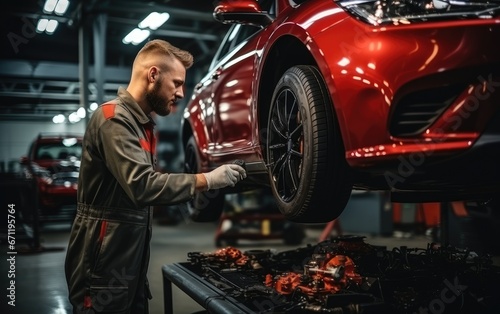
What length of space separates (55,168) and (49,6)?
9.76ft

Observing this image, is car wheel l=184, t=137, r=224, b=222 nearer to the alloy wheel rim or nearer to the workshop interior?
the workshop interior

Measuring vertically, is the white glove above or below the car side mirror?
below

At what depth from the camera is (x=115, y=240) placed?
5.40 ft

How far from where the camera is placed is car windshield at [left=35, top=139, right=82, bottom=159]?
7.82 meters

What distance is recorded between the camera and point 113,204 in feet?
5.49

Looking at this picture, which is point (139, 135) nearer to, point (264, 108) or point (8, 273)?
point (264, 108)

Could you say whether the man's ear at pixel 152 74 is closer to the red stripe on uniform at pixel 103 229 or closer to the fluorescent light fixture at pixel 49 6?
the red stripe on uniform at pixel 103 229

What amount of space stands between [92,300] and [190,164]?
184 centimetres

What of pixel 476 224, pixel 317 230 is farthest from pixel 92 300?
pixel 317 230

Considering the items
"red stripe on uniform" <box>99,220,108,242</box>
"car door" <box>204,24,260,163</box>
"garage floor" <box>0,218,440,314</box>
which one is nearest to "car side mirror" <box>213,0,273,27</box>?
"car door" <box>204,24,260,163</box>

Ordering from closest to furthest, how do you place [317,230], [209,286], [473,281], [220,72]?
[473,281] < [209,286] < [220,72] < [317,230]

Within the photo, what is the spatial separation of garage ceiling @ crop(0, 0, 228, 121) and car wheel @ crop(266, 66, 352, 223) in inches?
207

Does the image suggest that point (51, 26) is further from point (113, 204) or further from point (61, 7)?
point (113, 204)

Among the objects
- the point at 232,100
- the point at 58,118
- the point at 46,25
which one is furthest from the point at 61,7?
the point at 58,118
